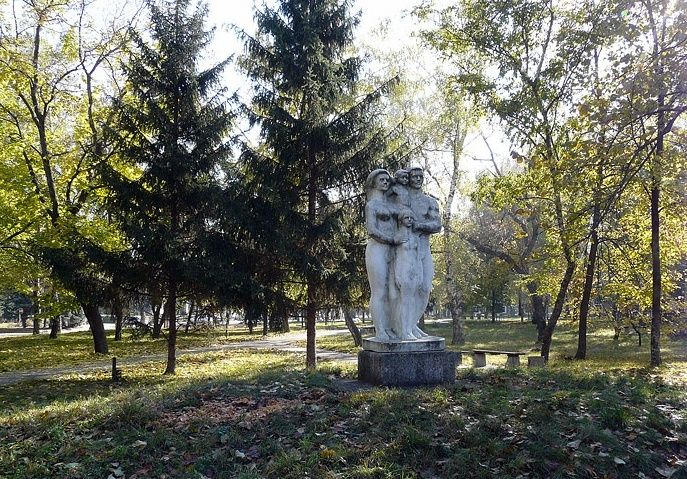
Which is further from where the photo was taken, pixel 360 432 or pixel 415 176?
pixel 415 176

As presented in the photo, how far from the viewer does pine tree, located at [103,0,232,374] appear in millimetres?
12523

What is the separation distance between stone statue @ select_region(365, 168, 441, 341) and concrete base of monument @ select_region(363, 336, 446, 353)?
19 centimetres

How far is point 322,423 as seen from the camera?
5.50 m

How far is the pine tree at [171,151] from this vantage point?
12523 mm

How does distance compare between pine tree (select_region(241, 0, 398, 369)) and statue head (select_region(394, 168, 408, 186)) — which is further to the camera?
pine tree (select_region(241, 0, 398, 369))

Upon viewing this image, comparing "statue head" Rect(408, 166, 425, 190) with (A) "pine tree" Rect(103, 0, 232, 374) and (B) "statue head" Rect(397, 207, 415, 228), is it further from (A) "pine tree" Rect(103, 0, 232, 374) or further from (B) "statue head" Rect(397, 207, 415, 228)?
(A) "pine tree" Rect(103, 0, 232, 374)

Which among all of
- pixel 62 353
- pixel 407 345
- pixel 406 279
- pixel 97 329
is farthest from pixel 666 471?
pixel 62 353

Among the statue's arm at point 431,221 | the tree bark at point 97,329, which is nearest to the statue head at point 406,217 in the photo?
the statue's arm at point 431,221

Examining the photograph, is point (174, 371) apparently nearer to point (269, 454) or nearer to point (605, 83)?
point (269, 454)

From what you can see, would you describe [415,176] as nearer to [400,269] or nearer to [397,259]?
[397,259]

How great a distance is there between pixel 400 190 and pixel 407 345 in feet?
7.44

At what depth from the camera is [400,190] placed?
309 inches

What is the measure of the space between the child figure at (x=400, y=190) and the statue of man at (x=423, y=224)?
2.4 inches

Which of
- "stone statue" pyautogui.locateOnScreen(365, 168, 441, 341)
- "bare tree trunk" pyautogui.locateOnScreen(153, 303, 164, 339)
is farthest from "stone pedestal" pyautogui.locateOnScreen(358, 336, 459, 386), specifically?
"bare tree trunk" pyautogui.locateOnScreen(153, 303, 164, 339)
